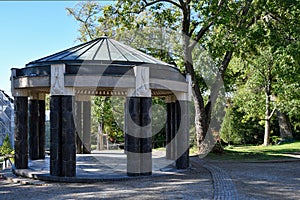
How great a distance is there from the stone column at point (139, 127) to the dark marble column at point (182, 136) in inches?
76.3

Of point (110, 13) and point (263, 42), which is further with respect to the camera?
point (110, 13)

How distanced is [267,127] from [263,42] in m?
14.1

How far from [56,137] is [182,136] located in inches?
178

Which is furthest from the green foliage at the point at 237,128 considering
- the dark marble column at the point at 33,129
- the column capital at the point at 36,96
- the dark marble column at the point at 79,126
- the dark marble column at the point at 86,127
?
the dark marble column at the point at 33,129

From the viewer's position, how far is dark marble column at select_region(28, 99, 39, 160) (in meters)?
14.9

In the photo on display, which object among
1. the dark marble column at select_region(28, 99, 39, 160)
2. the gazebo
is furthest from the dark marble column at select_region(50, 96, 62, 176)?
the dark marble column at select_region(28, 99, 39, 160)

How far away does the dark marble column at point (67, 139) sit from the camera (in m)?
11.0

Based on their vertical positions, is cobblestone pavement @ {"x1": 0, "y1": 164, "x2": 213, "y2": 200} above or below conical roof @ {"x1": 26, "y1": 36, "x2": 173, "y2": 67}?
below

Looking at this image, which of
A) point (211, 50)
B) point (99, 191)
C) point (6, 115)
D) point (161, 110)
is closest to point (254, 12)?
point (211, 50)

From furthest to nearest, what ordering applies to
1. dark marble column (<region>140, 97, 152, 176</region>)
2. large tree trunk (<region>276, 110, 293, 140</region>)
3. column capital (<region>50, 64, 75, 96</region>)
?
large tree trunk (<region>276, 110, 293, 140</region>)
dark marble column (<region>140, 97, 152, 176</region>)
column capital (<region>50, 64, 75, 96</region>)

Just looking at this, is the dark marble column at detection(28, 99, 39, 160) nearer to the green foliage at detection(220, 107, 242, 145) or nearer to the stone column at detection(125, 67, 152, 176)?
the stone column at detection(125, 67, 152, 176)

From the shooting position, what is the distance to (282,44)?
1628cm

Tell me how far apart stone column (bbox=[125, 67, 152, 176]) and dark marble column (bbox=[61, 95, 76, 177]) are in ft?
5.51

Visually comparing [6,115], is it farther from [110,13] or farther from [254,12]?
[254,12]
